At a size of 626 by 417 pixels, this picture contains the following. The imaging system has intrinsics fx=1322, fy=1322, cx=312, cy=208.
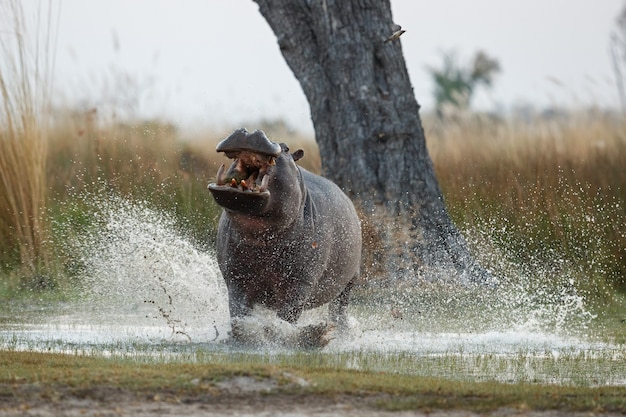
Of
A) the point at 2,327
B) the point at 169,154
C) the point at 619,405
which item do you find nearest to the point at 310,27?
the point at 169,154

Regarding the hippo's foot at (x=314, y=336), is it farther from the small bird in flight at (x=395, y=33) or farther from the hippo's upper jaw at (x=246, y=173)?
the small bird in flight at (x=395, y=33)

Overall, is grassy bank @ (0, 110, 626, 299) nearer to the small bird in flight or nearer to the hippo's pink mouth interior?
the small bird in flight

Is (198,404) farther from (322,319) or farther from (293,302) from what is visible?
(322,319)

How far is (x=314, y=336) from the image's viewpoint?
7105 millimetres

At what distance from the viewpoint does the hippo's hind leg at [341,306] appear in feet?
28.1

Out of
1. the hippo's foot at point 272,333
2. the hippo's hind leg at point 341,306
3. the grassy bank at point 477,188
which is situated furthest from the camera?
the grassy bank at point 477,188

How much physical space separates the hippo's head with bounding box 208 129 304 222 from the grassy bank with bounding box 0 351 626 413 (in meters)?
0.97

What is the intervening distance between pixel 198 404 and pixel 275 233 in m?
2.22

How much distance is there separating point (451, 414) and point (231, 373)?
101 cm

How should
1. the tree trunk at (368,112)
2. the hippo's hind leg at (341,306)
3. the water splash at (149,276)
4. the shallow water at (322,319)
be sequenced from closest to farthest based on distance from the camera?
the shallow water at (322,319), the water splash at (149,276), the hippo's hind leg at (341,306), the tree trunk at (368,112)

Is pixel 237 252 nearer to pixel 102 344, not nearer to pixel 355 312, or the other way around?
pixel 102 344

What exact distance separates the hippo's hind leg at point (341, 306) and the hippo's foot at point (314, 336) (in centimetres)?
133

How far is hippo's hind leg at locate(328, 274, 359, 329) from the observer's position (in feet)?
28.1

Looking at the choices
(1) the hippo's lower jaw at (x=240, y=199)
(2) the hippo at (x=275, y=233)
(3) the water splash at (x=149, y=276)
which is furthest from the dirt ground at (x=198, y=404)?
(3) the water splash at (x=149, y=276)
